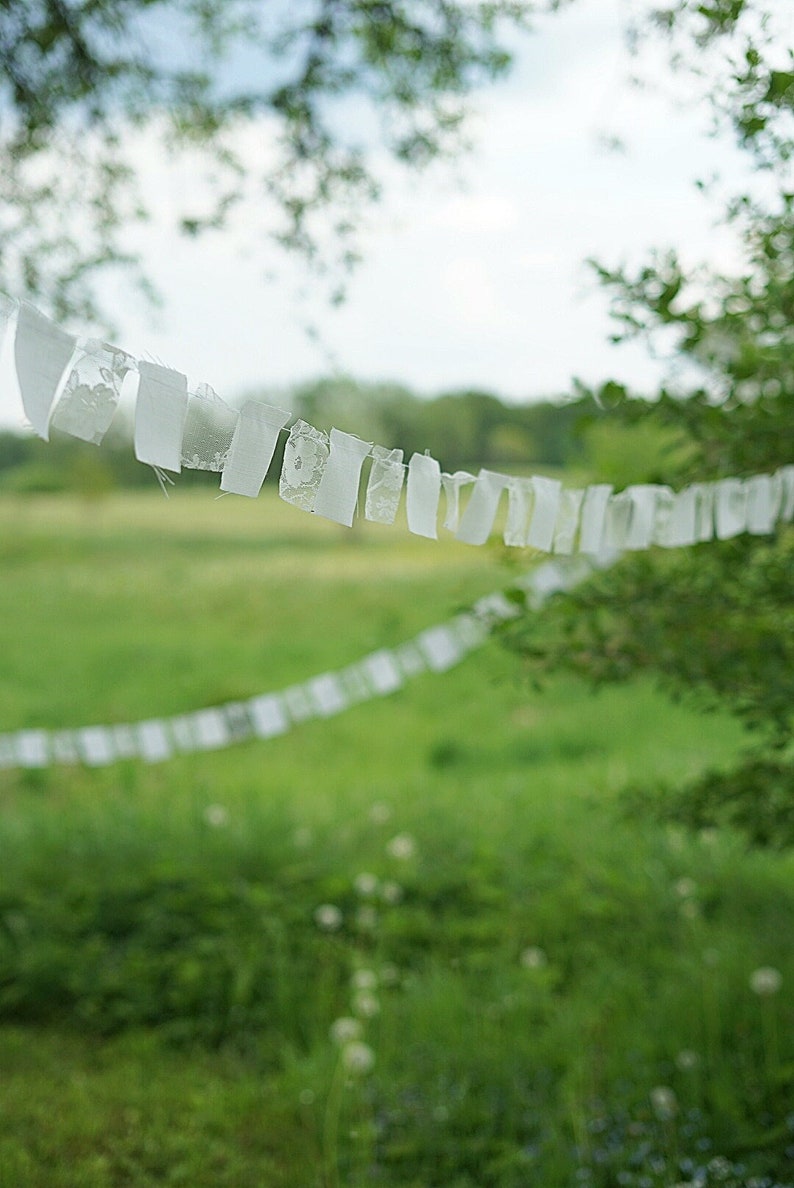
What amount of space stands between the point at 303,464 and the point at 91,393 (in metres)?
0.33

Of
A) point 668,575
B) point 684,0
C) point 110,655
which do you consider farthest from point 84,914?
point 110,655

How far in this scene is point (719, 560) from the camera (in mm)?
2238

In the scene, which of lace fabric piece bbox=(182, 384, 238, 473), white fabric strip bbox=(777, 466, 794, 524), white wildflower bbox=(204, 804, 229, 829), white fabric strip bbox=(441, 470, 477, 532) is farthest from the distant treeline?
lace fabric piece bbox=(182, 384, 238, 473)

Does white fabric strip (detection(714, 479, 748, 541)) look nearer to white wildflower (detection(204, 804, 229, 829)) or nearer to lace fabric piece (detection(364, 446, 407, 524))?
lace fabric piece (detection(364, 446, 407, 524))

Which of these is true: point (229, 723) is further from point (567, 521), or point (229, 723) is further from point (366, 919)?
point (567, 521)

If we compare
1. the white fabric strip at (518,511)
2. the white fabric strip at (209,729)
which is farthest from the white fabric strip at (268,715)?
the white fabric strip at (518,511)

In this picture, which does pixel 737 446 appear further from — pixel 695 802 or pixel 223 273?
pixel 223 273

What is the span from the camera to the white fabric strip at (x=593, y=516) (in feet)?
6.93

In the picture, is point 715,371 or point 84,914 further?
point 84,914

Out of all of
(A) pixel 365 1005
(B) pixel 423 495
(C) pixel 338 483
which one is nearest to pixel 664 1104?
(A) pixel 365 1005

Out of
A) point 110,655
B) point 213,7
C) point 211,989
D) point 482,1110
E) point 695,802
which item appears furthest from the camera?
point 110,655

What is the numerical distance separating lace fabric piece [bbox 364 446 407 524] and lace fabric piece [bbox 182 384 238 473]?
0.93ft

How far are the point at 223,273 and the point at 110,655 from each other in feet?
18.1

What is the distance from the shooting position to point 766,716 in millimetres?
2064
